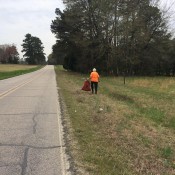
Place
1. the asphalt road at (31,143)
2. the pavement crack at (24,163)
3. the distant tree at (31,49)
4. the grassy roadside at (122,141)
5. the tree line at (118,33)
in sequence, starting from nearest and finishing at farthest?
the pavement crack at (24,163) → the asphalt road at (31,143) → the grassy roadside at (122,141) → the tree line at (118,33) → the distant tree at (31,49)

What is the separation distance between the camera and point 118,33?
44.2 meters

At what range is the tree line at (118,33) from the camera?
44094 millimetres

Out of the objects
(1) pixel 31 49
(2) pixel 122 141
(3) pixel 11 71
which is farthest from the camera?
(1) pixel 31 49

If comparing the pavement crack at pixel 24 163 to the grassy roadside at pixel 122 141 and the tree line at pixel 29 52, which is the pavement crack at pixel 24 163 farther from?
the tree line at pixel 29 52

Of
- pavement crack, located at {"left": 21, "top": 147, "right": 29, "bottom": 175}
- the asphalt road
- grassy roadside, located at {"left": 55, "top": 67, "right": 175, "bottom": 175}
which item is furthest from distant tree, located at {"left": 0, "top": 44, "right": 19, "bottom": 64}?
pavement crack, located at {"left": 21, "top": 147, "right": 29, "bottom": 175}

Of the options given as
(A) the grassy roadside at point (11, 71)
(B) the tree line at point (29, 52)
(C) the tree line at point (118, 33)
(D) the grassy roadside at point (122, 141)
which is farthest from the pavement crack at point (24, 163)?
(B) the tree line at point (29, 52)

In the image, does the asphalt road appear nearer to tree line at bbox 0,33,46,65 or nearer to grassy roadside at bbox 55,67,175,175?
grassy roadside at bbox 55,67,175,175

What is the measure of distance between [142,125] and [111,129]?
1466 millimetres

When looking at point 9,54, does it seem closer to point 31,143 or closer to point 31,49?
point 31,49

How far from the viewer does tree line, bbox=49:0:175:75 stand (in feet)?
145

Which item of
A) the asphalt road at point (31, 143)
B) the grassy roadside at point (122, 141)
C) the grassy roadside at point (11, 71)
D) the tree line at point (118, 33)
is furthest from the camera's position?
the grassy roadside at point (11, 71)

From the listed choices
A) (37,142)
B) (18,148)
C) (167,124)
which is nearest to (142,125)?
(167,124)

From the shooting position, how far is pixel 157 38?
4881 centimetres

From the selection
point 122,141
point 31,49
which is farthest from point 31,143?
point 31,49
